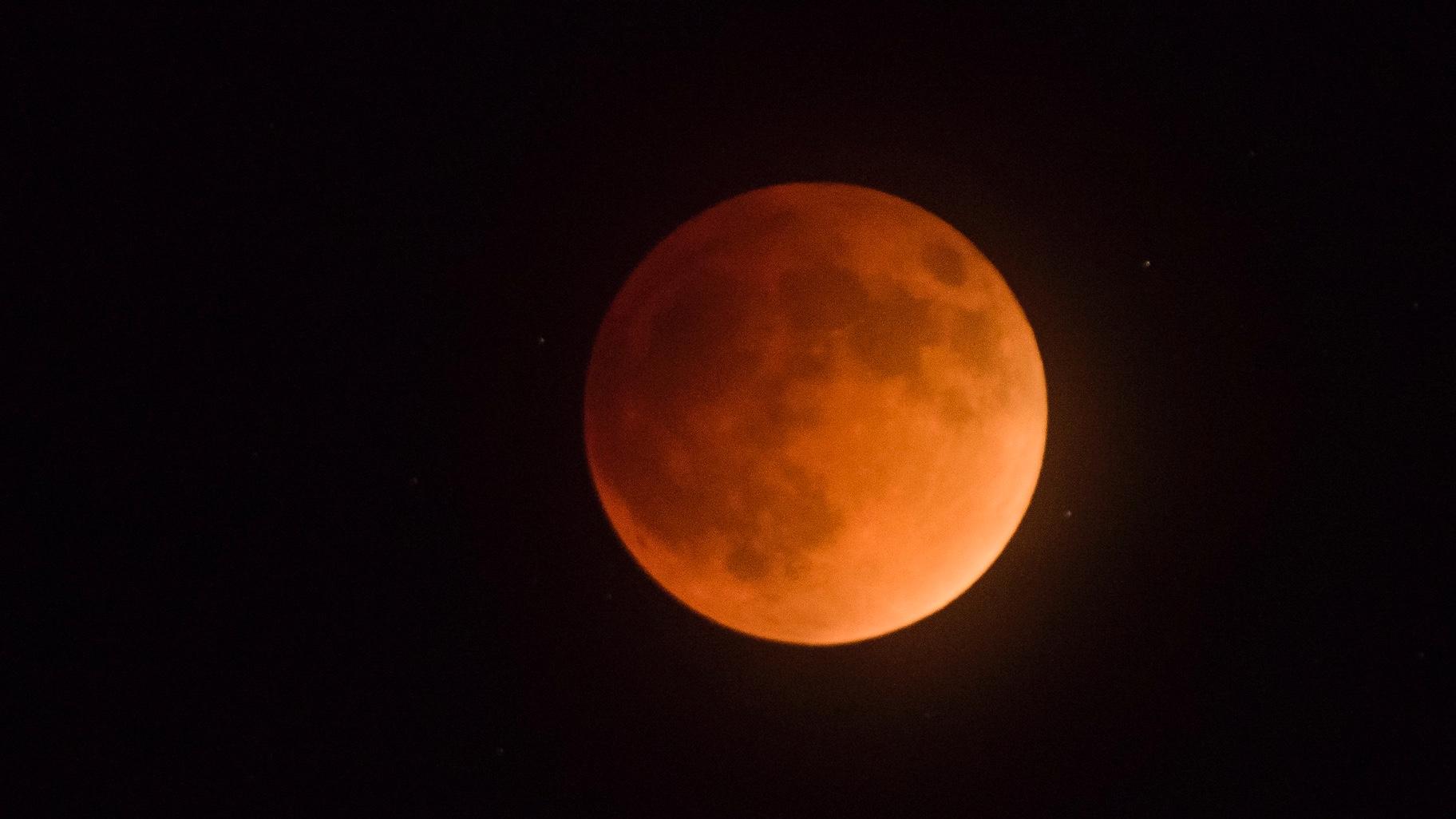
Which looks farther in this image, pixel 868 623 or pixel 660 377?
pixel 868 623

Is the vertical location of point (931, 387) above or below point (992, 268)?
below

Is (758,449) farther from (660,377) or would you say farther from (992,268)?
(992,268)

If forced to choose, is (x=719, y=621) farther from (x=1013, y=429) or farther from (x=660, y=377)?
(x=1013, y=429)

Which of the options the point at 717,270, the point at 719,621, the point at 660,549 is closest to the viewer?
the point at 717,270

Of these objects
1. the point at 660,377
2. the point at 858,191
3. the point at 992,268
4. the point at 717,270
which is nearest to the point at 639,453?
the point at 660,377

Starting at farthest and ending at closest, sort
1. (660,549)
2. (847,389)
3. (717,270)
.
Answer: (660,549)
(717,270)
(847,389)

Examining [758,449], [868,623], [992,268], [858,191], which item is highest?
[858,191]
